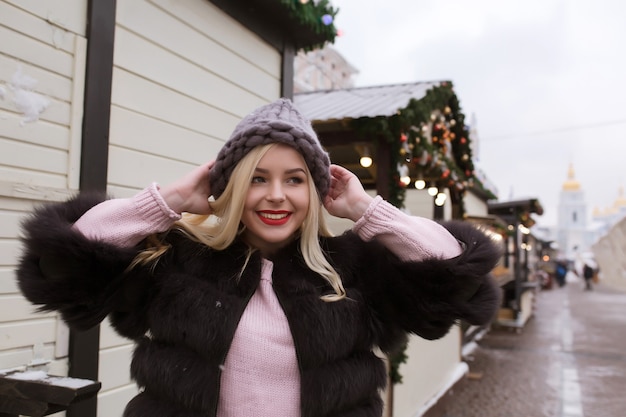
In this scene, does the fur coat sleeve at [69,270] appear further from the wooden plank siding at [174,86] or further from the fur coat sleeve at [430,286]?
the wooden plank siding at [174,86]

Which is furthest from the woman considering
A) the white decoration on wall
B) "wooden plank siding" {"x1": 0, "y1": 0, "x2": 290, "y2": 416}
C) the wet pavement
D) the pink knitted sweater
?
the wet pavement

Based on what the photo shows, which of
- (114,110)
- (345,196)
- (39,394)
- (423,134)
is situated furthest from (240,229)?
(423,134)

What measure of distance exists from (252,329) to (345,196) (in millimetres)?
610

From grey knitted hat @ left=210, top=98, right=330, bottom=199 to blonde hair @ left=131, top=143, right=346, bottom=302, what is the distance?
1.1 inches

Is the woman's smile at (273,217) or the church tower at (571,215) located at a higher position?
the church tower at (571,215)

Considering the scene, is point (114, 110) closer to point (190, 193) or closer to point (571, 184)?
point (190, 193)

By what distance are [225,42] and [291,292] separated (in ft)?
8.31

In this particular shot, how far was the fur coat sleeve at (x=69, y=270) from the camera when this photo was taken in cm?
145

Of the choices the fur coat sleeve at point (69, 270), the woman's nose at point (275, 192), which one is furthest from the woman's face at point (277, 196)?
the fur coat sleeve at point (69, 270)

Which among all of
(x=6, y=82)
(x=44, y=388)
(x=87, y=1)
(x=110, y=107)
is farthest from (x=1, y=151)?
(x=44, y=388)

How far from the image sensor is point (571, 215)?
10894cm

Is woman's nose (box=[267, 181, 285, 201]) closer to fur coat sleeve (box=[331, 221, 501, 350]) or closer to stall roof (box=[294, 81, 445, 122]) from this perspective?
fur coat sleeve (box=[331, 221, 501, 350])

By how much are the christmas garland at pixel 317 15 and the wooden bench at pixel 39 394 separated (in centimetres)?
302

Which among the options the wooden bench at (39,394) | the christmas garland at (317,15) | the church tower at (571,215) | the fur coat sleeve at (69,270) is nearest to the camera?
the fur coat sleeve at (69,270)
